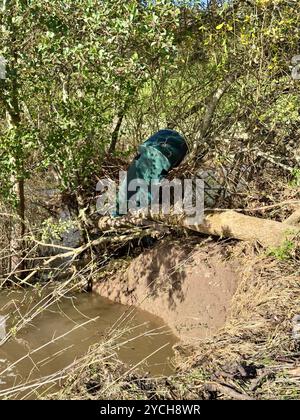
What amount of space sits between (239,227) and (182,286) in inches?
37.8

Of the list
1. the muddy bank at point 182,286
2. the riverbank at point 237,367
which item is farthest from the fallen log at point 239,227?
the riverbank at point 237,367

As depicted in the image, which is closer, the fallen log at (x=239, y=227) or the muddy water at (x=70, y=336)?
the muddy water at (x=70, y=336)

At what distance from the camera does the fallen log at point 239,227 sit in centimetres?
558

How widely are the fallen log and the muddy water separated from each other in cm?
120

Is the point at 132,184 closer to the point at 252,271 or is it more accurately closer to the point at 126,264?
the point at 126,264

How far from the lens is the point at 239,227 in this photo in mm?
5887

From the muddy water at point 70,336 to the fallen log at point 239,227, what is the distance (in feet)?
3.93

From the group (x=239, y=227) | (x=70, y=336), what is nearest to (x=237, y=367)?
(x=239, y=227)

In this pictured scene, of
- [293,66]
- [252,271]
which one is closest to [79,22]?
[293,66]

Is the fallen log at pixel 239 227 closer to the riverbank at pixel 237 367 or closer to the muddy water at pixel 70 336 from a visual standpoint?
the riverbank at pixel 237 367

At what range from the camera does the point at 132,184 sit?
6879 millimetres

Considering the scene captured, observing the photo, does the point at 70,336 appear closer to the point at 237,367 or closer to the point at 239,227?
the point at 239,227

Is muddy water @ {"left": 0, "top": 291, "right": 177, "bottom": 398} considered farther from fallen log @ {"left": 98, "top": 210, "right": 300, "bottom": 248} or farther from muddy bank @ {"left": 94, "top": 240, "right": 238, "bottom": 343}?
fallen log @ {"left": 98, "top": 210, "right": 300, "bottom": 248}

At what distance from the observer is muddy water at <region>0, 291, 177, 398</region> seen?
502cm
